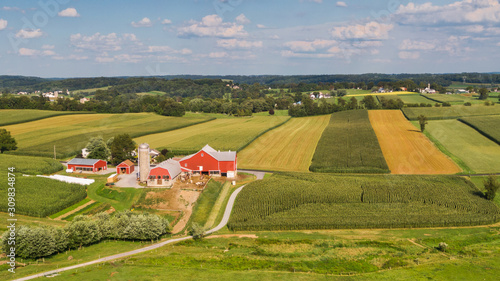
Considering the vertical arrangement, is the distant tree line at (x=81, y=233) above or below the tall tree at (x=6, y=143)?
below

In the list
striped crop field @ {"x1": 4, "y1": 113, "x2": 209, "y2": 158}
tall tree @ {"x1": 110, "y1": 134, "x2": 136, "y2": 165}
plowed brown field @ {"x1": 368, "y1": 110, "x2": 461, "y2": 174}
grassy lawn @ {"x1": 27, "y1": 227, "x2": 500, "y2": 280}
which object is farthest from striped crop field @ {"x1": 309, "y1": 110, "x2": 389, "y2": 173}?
striped crop field @ {"x1": 4, "y1": 113, "x2": 209, "y2": 158}

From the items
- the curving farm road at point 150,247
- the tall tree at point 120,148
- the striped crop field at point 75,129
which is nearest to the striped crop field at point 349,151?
the curving farm road at point 150,247

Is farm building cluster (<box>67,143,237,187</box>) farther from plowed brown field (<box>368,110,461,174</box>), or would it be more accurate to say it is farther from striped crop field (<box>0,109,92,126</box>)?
striped crop field (<box>0,109,92,126</box>)

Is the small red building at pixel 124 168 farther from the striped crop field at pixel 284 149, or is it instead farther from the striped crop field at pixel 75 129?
the striped crop field at pixel 284 149

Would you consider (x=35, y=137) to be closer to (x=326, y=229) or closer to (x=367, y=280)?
(x=326, y=229)

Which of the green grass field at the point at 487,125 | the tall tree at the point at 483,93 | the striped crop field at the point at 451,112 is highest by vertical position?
the tall tree at the point at 483,93

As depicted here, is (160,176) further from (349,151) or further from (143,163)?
(349,151)
